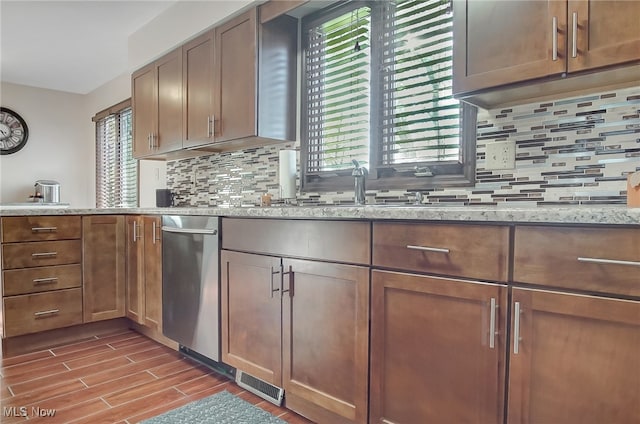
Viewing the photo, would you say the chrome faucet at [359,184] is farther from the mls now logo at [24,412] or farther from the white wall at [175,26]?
the mls now logo at [24,412]

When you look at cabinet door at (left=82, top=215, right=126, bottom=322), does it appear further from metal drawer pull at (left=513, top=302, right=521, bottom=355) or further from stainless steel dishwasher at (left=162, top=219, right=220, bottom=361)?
metal drawer pull at (left=513, top=302, right=521, bottom=355)

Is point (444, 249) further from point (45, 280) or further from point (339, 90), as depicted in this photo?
point (45, 280)

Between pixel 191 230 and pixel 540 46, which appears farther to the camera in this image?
pixel 191 230

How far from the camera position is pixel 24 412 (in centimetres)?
185

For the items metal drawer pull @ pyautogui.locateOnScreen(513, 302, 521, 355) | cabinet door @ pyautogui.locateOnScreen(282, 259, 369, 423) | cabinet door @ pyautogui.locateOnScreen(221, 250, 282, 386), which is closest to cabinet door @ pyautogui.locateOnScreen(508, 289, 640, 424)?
metal drawer pull @ pyautogui.locateOnScreen(513, 302, 521, 355)

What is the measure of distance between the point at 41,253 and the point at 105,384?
1.10 metres

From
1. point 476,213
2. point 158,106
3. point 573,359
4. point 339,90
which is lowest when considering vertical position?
point 573,359

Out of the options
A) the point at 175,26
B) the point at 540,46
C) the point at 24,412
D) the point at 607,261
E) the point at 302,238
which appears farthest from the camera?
the point at 175,26

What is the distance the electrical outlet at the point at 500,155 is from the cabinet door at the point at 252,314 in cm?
101

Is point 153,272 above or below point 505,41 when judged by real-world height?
below

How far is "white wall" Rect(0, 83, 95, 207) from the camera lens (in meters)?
5.25

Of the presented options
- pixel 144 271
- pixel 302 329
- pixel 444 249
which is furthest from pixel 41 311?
pixel 444 249

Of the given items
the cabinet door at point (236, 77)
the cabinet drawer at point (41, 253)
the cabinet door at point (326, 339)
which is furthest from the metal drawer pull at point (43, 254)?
the cabinet door at point (326, 339)

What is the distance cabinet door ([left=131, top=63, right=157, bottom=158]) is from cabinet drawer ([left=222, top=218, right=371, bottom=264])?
5.70 feet
